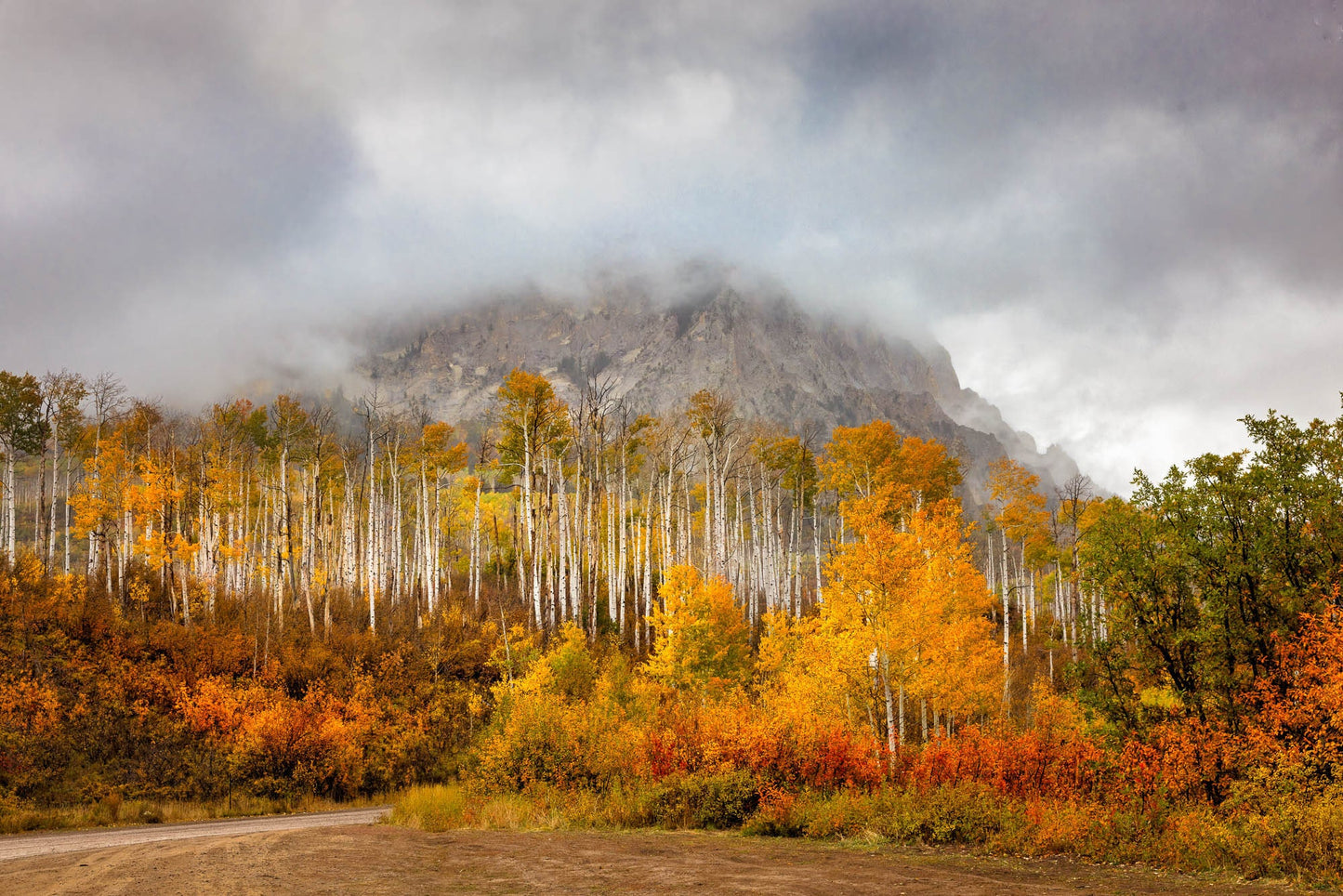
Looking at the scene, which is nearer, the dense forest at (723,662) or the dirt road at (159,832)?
the dirt road at (159,832)

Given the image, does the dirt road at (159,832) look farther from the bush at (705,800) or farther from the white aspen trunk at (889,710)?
the white aspen trunk at (889,710)

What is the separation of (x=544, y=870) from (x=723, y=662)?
960 inches

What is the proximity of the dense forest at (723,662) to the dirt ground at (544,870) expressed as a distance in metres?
1.96

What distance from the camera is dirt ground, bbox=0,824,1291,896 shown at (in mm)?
9039

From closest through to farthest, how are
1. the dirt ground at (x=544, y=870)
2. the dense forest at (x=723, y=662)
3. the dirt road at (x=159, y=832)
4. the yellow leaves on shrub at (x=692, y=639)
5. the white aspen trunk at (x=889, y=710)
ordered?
1. the dirt ground at (x=544, y=870)
2. the dirt road at (x=159, y=832)
3. the dense forest at (x=723, y=662)
4. the white aspen trunk at (x=889, y=710)
5. the yellow leaves on shrub at (x=692, y=639)

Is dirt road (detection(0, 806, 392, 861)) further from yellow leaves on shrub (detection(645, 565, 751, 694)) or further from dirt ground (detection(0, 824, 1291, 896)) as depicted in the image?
yellow leaves on shrub (detection(645, 565, 751, 694))

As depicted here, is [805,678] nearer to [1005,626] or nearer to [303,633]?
[1005,626]

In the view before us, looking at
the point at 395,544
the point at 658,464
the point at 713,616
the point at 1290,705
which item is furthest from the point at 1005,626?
the point at 395,544

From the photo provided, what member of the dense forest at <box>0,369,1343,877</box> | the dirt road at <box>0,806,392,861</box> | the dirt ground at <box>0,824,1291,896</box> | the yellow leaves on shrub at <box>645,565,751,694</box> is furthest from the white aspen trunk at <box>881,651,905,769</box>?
the dirt road at <box>0,806,392,861</box>

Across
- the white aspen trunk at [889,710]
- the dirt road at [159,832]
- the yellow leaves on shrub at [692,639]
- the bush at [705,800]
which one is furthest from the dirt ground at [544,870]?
the yellow leaves on shrub at [692,639]

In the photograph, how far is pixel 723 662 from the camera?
34.1 metres

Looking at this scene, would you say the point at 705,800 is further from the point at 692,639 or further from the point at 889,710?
the point at 692,639

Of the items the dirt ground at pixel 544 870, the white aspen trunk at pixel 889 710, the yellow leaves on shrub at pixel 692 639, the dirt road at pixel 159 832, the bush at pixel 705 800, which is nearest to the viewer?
the dirt ground at pixel 544 870

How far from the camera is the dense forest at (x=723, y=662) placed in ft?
45.6
